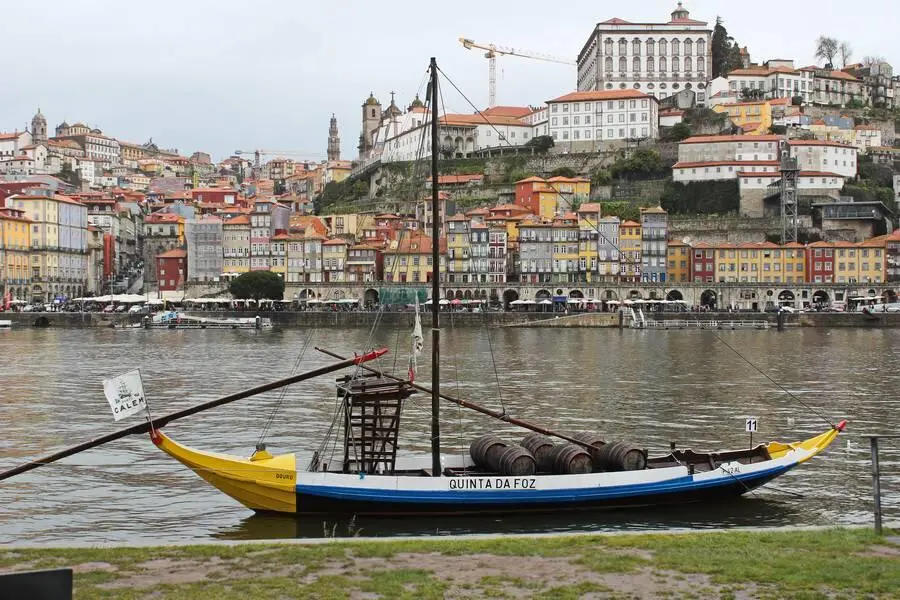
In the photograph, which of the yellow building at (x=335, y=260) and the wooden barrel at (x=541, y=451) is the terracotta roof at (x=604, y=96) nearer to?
the yellow building at (x=335, y=260)

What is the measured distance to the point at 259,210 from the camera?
112500mm

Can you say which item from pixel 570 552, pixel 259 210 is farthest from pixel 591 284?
pixel 570 552

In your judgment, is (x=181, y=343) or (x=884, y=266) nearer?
(x=181, y=343)

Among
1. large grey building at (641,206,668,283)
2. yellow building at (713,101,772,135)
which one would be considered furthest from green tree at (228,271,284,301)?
yellow building at (713,101,772,135)

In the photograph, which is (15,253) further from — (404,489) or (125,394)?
(125,394)

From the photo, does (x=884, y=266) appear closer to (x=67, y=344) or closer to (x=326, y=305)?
(x=326, y=305)

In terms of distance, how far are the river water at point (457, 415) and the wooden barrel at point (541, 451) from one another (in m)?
1.04

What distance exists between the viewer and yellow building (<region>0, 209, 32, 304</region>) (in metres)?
108

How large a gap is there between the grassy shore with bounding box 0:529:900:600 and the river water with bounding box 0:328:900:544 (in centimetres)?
396

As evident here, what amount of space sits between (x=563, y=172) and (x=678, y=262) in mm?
22167

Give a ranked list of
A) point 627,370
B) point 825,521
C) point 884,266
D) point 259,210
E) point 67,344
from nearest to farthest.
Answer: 1. point 825,521
2. point 627,370
3. point 67,344
4. point 884,266
5. point 259,210

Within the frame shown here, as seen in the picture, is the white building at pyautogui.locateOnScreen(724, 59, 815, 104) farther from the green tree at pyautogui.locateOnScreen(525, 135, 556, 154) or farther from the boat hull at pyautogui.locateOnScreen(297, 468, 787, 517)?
the boat hull at pyautogui.locateOnScreen(297, 468, 787, 517)

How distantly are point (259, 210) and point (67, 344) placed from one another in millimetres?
48373

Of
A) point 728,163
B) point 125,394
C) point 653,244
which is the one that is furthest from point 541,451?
point 728,163
